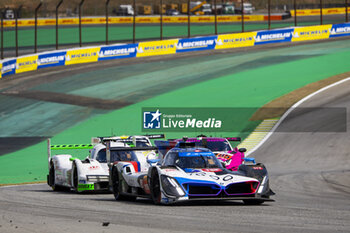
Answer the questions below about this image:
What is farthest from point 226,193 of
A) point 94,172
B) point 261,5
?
point 261,5

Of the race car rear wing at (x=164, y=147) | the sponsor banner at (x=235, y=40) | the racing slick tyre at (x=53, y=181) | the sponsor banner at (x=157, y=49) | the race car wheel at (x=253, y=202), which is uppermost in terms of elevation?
the sponsor banner at (x=235, y=40)

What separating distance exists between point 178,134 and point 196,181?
22.1 m

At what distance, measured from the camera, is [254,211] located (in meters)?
13.6

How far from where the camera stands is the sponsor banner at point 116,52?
58688 millimetres

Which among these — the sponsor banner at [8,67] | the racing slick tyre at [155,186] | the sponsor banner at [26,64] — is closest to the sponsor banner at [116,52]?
the sponsor banner at [26,64]

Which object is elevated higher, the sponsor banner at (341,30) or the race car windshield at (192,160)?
the sponsor banner at (341,30)

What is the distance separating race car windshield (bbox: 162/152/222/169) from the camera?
15.9 meters

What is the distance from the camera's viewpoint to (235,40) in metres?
60.0

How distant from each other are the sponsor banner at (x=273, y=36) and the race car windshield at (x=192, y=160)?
149 feet

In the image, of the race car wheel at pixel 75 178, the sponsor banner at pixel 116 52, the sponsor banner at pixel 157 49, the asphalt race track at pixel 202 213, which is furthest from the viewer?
the sponsor banner at pixel 157 49

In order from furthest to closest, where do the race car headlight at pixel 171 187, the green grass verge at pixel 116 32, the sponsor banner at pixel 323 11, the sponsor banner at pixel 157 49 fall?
the sponsor banner at pixel 323 11, the green grass verge at pixel 116 32, the sponsor banner at pixel 157 49, the race car headlight at pixel 171 187

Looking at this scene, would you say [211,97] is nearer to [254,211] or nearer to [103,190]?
[103,190]

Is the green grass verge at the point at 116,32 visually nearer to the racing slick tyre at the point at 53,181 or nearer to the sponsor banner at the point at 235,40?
the sponsor banner at the point at 235,40

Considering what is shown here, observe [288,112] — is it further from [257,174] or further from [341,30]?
[341,30]
